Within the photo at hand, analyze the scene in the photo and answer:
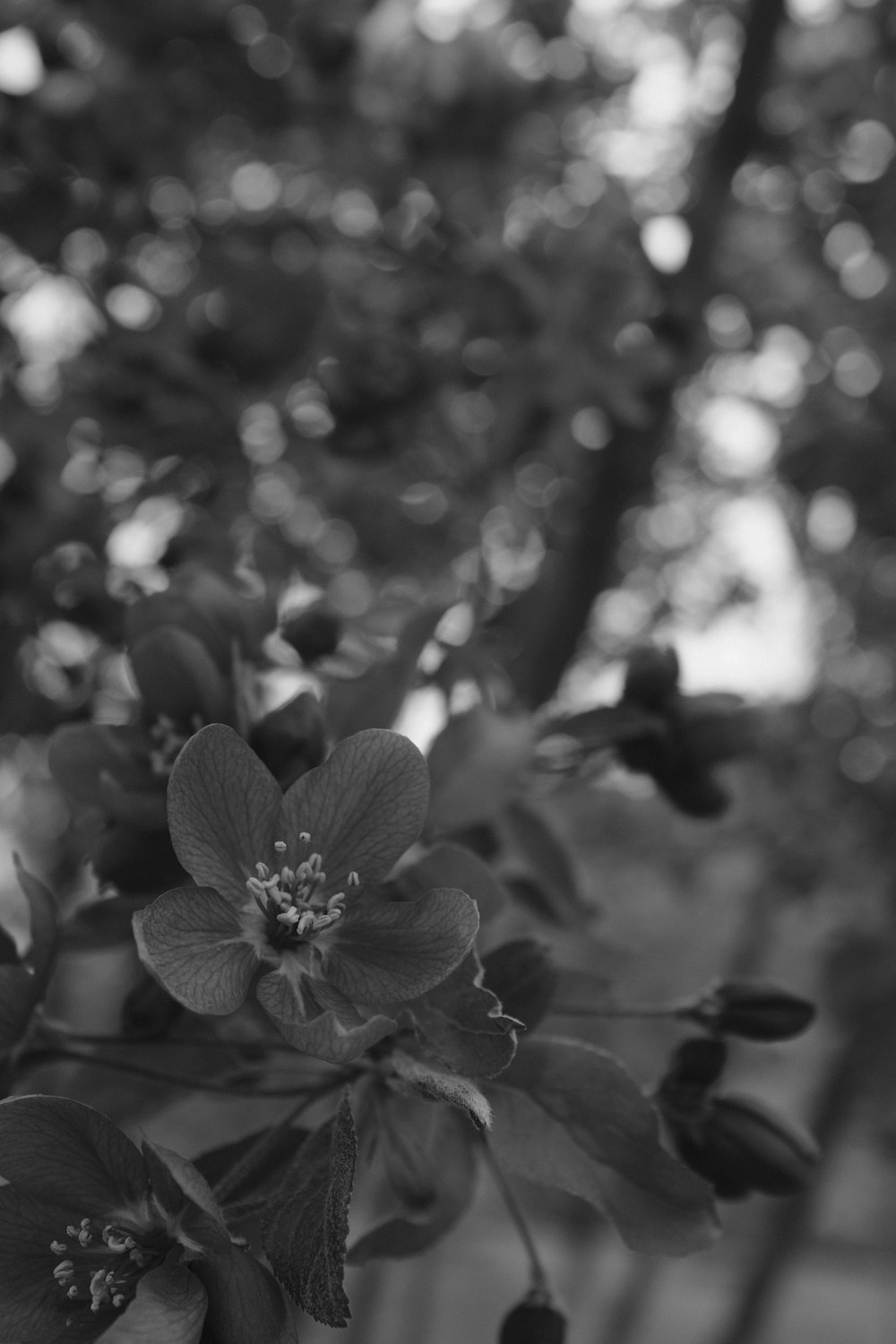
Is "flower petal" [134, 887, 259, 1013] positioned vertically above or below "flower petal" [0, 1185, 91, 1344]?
above

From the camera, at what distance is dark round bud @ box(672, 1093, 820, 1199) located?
1.13 m

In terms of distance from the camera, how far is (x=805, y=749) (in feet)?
13.5

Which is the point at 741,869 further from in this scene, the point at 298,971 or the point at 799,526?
the point at 298,971

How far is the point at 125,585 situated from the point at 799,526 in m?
3.06

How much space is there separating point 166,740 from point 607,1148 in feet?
1.60

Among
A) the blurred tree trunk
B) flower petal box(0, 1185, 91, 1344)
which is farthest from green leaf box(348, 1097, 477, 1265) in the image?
the blurred tree trunk

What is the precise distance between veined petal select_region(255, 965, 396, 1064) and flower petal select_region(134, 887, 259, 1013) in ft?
0.07

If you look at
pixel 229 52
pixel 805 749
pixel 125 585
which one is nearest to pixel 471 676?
pixel 125 585

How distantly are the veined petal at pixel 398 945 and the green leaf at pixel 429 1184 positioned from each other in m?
0.18

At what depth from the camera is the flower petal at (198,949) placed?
32.7 inches

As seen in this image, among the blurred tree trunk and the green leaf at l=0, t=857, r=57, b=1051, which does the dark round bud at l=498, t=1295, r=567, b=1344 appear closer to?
the green leaf at l=0, t=857, r=57, b=1051

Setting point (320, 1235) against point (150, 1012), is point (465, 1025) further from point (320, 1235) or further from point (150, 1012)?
point (150, 1012)

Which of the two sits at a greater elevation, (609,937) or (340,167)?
(340,167)

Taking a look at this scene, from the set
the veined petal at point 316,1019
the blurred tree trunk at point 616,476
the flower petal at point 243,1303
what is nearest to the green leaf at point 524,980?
the veined petal at point 316,1019
